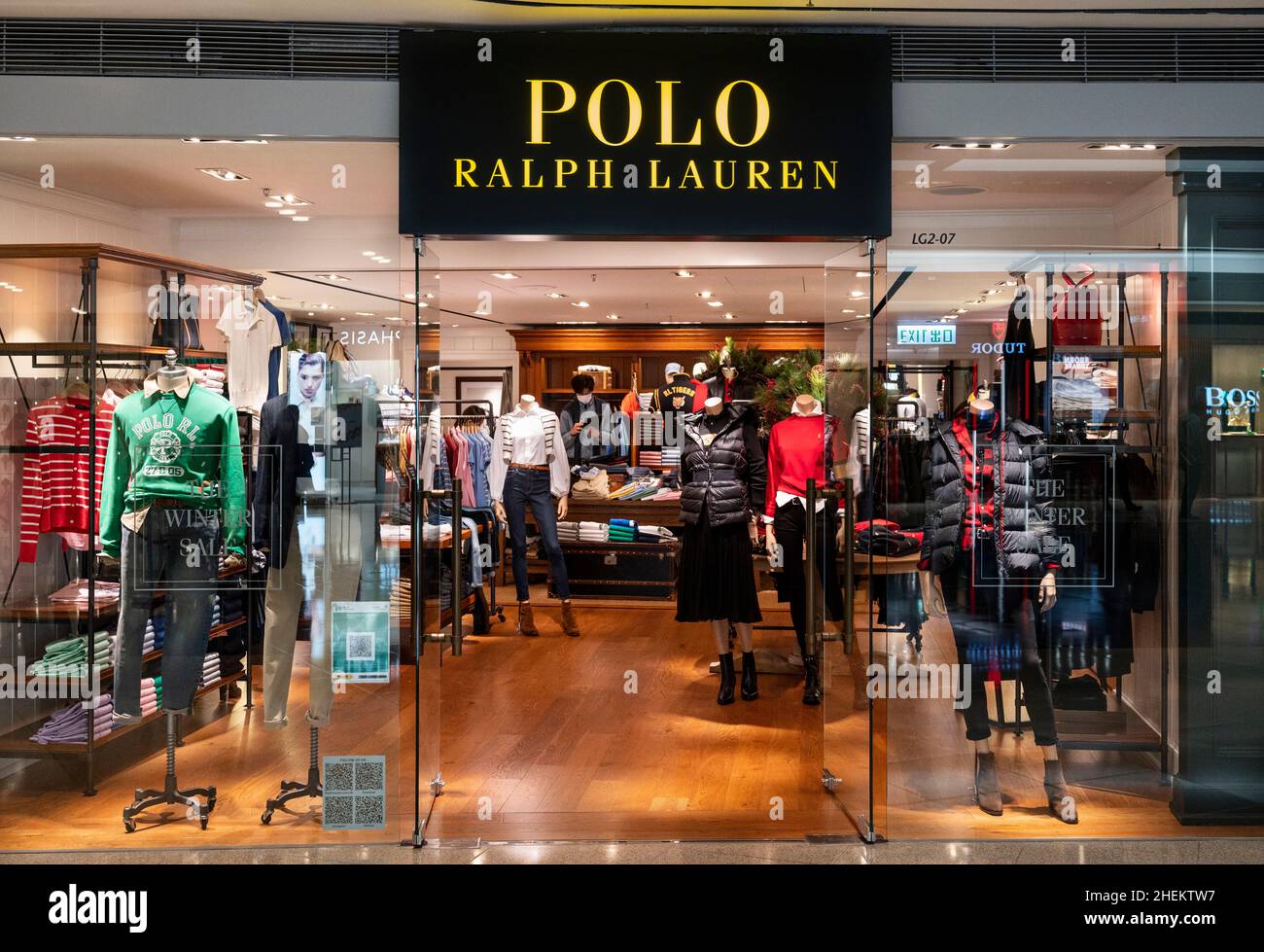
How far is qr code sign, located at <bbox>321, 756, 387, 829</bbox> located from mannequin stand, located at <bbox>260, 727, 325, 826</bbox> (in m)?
0.06

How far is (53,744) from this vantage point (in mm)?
3836

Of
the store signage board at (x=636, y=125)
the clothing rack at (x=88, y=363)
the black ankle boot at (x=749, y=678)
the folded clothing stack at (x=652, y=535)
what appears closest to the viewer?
the store signage board at (x=636, y=125)

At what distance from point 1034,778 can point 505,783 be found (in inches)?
77.0

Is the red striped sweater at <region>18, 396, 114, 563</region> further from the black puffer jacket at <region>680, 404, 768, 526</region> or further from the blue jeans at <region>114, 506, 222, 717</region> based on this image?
the black puffer jacket at <region>680, 404, 768, 526</region>

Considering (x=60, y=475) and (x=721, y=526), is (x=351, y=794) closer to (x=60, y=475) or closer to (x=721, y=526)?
(x=60, y=475)

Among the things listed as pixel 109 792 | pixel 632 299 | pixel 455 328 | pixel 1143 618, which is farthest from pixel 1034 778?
pixel 455 328

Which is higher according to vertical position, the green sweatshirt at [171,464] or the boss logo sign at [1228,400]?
the boss logo sign at [1228,400]

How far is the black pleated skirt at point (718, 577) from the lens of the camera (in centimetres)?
521

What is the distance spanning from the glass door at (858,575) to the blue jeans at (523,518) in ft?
11.0

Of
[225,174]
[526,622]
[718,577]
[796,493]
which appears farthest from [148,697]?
[526,622]

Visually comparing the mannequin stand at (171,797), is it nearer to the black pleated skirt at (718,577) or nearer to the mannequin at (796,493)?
the black pleated skirt at (718,577)

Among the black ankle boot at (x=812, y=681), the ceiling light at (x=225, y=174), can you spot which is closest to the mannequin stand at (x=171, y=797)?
the ceiling light at (x=225, y=174)
